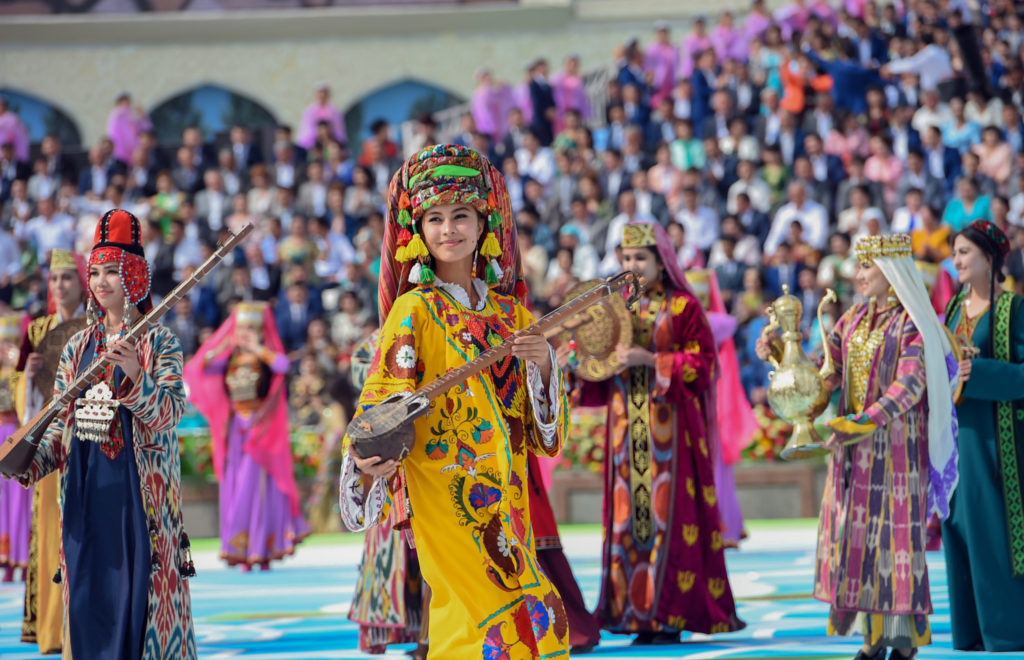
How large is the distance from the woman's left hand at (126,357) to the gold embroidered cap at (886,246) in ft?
10.2

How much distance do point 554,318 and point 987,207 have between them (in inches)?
467

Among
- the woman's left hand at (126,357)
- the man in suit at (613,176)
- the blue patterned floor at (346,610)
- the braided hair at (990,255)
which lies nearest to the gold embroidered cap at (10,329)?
the blue patterned floor at (346,610)

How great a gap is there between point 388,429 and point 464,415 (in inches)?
15.3

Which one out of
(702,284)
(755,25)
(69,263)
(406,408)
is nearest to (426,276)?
(406,408)

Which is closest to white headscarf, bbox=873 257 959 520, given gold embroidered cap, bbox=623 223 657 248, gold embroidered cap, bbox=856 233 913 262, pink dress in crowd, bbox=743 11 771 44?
gold embroidered cap, bbox=856 233 913 262

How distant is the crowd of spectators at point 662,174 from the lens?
1494 centimetres

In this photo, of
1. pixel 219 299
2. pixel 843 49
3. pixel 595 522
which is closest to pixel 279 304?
pixel 219 299

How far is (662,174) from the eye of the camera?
16.9 metres

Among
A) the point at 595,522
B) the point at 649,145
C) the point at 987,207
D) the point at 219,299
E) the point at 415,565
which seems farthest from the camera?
the point at 649,145

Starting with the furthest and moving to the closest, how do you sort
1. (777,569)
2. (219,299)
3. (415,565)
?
(219,299) → (777,569) → (415,565)

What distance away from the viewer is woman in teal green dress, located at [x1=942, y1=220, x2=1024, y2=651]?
6.17 meters

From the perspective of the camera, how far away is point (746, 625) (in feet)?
23.0

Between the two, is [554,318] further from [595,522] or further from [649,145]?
[649,145]

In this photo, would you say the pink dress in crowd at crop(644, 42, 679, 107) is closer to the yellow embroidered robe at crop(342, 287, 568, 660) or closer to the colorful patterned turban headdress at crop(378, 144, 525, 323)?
the colorful patterned turban headdress at crop(378, 144, 525, 323)
